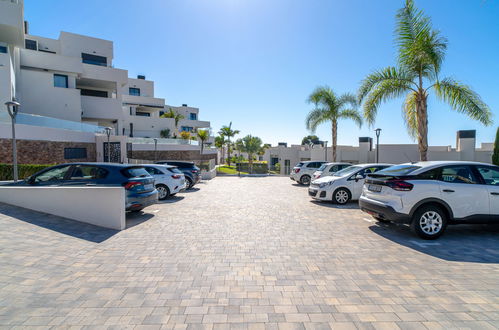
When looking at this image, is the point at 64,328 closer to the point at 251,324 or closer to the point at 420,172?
the point at 251,324

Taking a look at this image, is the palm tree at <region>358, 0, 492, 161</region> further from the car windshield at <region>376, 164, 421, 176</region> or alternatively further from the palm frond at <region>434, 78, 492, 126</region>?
the car windshield at <region>376, 164, 421, 176</region>

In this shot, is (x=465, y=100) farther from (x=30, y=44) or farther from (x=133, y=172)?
(x=30, y=44)

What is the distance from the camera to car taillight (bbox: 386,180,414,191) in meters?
5.30

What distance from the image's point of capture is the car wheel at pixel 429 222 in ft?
17.4

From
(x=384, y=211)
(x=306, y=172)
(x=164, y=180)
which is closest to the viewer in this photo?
(x=384, y=211)

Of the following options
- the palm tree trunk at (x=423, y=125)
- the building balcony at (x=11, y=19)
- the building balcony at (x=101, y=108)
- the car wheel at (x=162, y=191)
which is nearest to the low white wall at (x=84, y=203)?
the car wheel at (x=162, y=191)

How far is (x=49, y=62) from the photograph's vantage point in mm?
22375

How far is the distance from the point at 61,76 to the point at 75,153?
36.1 feet

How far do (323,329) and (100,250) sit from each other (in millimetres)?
4248

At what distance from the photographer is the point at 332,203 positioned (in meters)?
9.59

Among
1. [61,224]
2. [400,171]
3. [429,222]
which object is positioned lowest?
[61,224]

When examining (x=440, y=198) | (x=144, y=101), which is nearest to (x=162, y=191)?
(x=440, y=198)

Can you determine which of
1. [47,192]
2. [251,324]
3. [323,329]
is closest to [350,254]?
[323,329]

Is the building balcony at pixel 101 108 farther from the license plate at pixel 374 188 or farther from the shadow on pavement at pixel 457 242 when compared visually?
the shadow on pavement at pixel 457 242
